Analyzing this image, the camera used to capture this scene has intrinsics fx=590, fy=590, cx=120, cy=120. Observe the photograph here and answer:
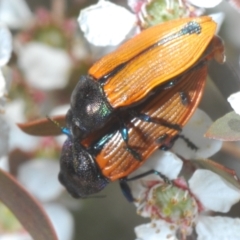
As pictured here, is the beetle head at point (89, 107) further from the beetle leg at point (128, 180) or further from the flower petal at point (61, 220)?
the flower petal at point (61, 220)

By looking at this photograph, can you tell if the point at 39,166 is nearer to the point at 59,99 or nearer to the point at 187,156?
the point at 59,99

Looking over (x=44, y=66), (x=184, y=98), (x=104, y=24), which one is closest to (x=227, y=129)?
(x=184, y=98)

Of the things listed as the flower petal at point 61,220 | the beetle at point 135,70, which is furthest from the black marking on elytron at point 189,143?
the flower petal at point 61,220

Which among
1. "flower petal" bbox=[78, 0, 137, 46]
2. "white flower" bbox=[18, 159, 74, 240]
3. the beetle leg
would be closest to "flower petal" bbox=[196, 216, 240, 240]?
the beetle leg

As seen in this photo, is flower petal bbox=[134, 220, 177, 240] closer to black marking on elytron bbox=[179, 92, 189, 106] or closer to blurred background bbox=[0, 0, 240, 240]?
blurred background bbox=[0, 0, 240, 240]

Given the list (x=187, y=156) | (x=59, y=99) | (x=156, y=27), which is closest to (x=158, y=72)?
(x=156, y=27)

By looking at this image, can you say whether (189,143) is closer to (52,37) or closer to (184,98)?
(184,98)
